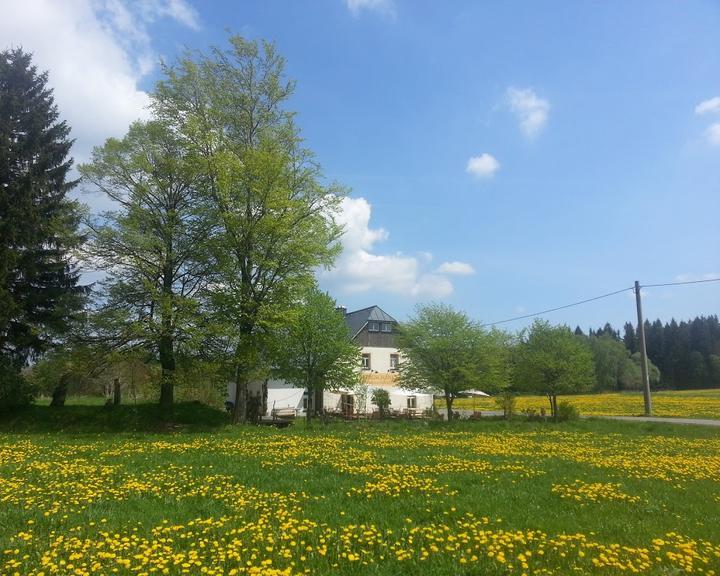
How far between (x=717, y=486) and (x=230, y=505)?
10.0m

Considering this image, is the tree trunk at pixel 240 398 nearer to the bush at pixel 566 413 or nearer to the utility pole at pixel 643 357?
the bush at pixel 566 413

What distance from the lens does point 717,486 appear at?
10930mm

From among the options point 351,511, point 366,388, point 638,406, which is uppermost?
point 366,388

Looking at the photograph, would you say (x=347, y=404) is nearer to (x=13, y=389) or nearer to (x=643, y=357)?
(x=643, y=357)

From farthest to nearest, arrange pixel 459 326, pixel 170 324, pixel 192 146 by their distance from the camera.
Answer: pixel 459 326 < pixel 192 146 < pixel 170 324

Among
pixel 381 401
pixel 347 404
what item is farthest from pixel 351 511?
pixel 347 404

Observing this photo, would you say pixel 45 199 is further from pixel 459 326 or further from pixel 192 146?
pixel 459 326

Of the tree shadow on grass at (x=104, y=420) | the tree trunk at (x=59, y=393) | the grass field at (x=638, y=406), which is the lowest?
the grass field at (x=638, y=406)

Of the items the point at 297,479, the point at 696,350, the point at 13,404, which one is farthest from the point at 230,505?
the point at 696,350

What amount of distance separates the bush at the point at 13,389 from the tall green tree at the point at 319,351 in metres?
12.4

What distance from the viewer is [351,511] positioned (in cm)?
804

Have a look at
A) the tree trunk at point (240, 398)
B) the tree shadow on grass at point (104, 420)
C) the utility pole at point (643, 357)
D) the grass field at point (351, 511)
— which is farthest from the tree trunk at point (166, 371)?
the utility pole at point (643, 357)

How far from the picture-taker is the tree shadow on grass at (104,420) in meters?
22.8

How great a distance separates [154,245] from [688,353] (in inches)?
4774
